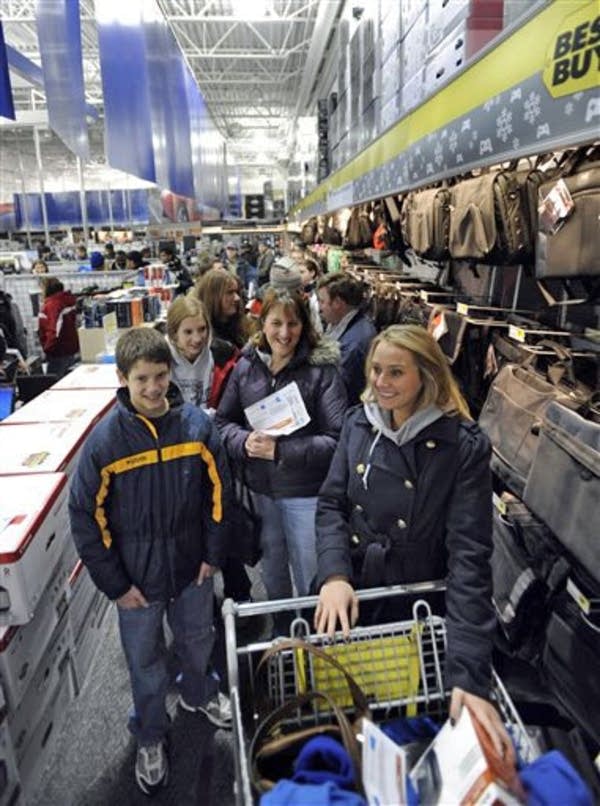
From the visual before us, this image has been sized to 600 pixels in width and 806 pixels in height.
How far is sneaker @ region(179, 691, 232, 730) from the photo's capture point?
238 cm

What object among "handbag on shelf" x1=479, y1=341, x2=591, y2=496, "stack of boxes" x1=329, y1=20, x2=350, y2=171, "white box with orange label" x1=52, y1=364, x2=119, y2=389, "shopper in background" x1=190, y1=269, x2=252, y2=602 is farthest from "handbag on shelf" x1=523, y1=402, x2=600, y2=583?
"stack of boxes" x1=329, y1=20, x2=350, y2=171

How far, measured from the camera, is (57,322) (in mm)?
6227

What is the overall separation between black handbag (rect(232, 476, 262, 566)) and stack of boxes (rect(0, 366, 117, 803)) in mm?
714

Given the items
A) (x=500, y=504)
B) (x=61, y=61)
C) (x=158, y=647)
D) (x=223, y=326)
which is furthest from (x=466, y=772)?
(x=61, y=61)

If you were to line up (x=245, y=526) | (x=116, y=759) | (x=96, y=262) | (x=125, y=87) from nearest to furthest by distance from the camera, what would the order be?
1. (x=116, y=759)
2. (x=245, y=526)
3. (x=125, y=87)
4. (x=96, y=262)

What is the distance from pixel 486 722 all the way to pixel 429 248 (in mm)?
2915

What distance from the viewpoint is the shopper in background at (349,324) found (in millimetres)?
3496

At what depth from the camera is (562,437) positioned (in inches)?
74.8

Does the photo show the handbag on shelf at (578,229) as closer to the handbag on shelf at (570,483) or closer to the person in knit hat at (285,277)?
the handbag on shelf at (570,483)

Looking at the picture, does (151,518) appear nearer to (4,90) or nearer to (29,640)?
(29,640)

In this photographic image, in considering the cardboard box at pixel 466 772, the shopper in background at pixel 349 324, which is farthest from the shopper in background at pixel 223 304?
the cardboard box at pixel 466 772

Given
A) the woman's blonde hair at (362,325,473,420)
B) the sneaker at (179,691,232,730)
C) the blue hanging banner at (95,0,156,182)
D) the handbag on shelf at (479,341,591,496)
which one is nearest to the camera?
the woman's blonde hair at (362,325,473,420)

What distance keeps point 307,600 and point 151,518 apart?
0.68 metres

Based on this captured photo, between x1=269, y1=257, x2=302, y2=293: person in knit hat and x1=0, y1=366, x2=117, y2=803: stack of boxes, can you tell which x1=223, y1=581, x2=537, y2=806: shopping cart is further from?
x1=269, y1=257, x2=302, y2=293: person in knit hat
